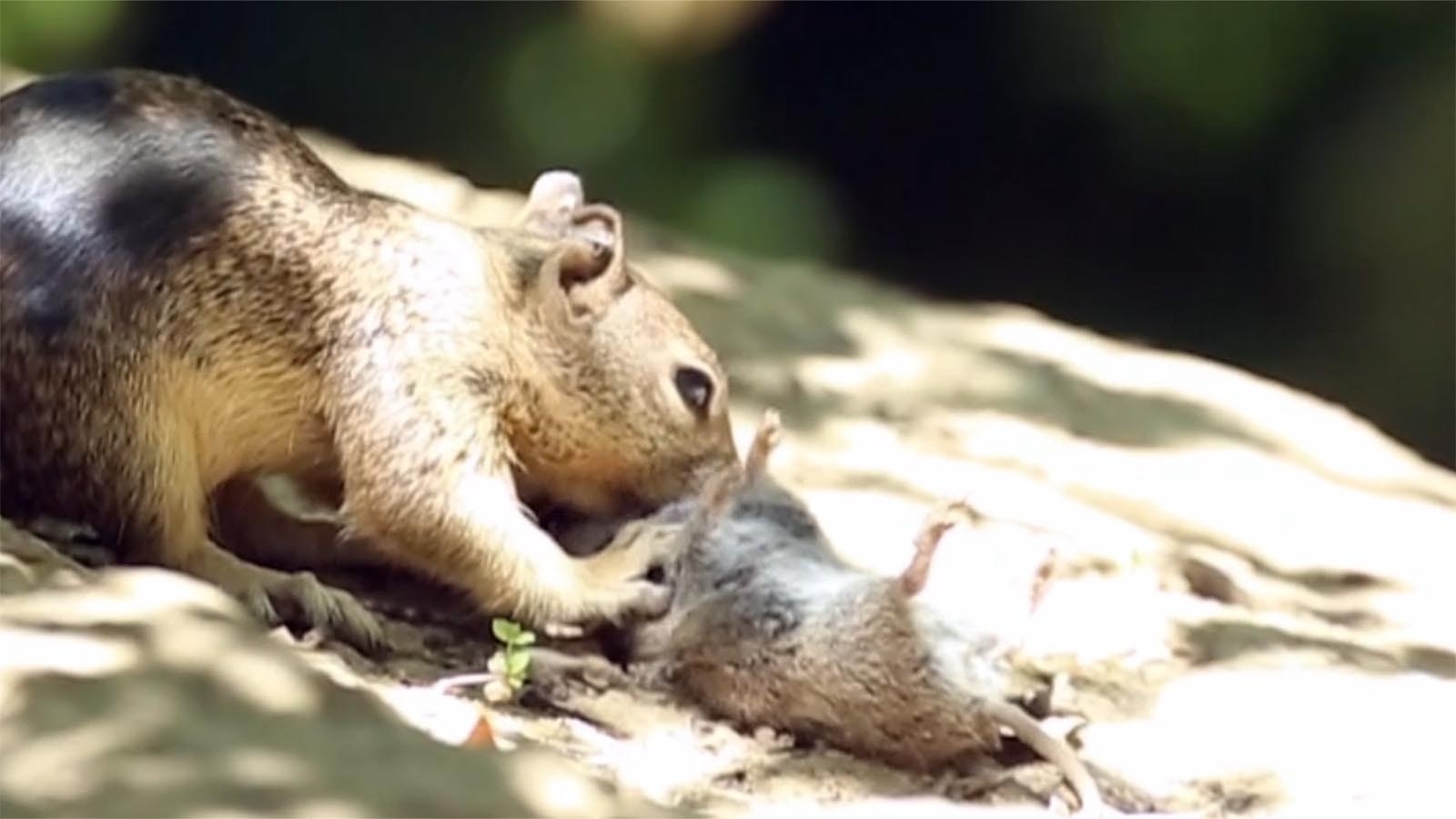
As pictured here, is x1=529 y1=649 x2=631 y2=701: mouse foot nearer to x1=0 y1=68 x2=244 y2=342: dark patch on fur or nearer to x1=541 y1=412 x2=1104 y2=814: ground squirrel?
x1=541 y1=412 x2=1104 y2=814: ground squirrel

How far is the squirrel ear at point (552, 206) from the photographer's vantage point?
4227mm

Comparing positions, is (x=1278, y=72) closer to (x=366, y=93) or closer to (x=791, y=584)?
(x=366, y=93)

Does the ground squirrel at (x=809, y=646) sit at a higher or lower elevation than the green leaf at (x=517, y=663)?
higher

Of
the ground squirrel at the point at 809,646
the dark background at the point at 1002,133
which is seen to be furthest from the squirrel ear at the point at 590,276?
the dark background at the point at 1002,133

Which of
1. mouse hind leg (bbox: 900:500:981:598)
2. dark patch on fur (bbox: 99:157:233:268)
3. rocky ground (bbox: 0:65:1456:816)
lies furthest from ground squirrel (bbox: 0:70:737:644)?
mouse hind leg (bbox: 900:500:981:598)

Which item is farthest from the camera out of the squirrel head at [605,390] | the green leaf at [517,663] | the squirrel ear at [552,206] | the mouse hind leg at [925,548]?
the squirrel ear at [552,206]

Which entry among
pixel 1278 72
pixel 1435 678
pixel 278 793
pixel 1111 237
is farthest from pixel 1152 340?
pixel 278 793

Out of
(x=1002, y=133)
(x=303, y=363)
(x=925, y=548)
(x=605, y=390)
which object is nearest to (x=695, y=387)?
(x=605, y=390)

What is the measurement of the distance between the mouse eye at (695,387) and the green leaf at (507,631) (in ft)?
1.68

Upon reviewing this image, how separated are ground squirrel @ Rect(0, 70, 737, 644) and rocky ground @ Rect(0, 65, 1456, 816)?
141 millimetres

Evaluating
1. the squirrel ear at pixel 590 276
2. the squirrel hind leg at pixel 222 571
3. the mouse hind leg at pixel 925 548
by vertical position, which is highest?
the squirrel ear at pixel 590 276

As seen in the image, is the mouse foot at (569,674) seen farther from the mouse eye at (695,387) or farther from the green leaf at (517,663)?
the mouse eye at (695,387)

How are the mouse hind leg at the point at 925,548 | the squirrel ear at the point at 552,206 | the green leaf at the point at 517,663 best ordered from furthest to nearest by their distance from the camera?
1. the squirrel ear at the point at 552,206
2. the green leaf at the point at 517,663
3. the mouse hind leg at the point at 925,548

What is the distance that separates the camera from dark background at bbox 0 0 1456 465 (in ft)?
23.6
